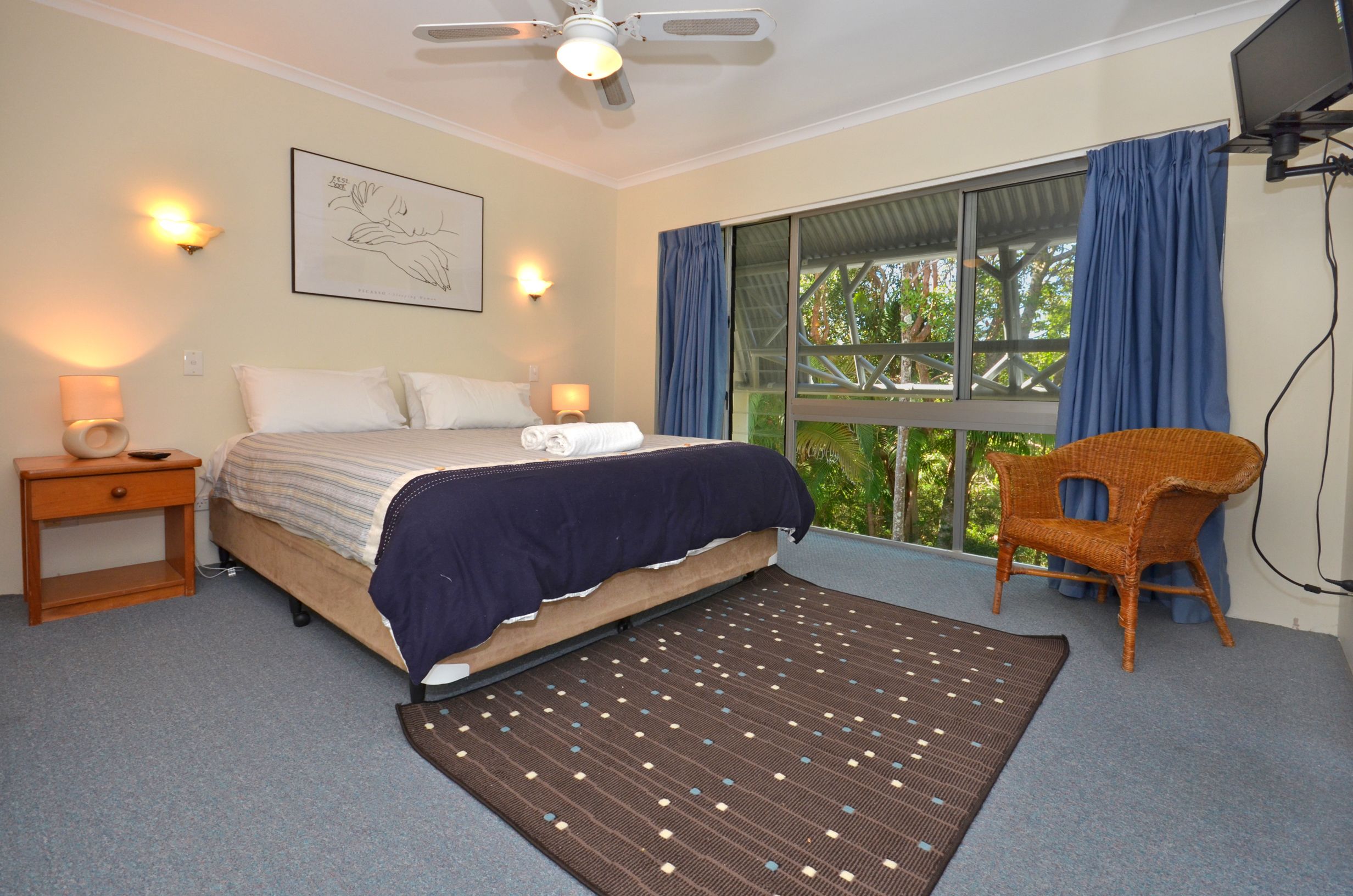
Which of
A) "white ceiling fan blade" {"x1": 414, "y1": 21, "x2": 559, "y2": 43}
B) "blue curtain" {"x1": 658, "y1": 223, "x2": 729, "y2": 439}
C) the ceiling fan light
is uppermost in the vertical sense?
"white ceiling fan blade" {"x1": 414, "y1": 21, "x2": 559, "y2": 43}

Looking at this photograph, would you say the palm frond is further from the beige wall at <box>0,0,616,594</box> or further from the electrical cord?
the beige wall at <box>0,0,616,594</box>

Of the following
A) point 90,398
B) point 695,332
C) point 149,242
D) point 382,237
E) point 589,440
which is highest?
point 382,237

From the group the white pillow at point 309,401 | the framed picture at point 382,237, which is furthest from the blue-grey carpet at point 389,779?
the framed picture at point 382,237

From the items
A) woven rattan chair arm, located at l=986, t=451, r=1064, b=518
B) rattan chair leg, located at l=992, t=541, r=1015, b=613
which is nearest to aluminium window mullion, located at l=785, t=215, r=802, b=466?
woven rattan chair arm, located at l=986, t=451, r=1064, b=518

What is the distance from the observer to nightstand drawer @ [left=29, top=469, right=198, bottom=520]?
2.40 metres

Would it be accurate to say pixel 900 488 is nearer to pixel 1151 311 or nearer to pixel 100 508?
pixel 1151 311

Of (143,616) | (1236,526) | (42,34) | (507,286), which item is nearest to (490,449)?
(143,616)

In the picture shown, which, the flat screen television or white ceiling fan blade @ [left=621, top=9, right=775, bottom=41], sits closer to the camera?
the flat screen television

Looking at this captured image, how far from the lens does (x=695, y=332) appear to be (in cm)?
460

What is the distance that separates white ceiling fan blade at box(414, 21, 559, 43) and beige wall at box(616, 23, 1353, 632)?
2255 mm

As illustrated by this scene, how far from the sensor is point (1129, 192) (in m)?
2.86

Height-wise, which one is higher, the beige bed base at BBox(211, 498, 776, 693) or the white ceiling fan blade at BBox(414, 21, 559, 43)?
the white ceiling fan blade at BBox(414, 21, 559, 43)

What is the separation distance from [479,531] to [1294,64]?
2.87m

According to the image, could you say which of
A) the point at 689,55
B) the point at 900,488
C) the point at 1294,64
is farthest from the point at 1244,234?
the point at 689,55
